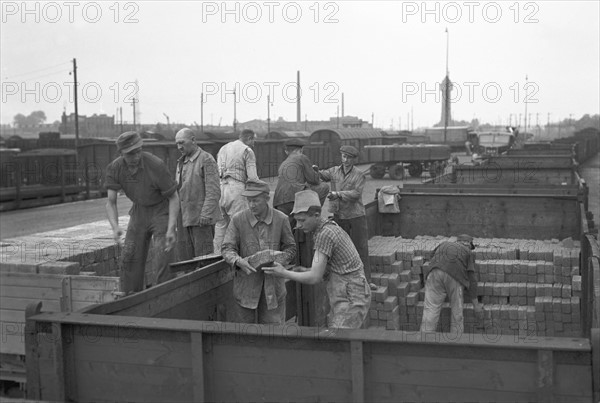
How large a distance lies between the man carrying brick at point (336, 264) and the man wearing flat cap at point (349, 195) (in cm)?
306

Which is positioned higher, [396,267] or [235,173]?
[235,173]

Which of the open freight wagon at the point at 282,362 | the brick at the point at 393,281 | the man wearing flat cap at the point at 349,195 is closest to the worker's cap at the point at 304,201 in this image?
the open freight wagon at the point at 282,362

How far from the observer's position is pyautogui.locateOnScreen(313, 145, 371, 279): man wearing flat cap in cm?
855

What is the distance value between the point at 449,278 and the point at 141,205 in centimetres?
382

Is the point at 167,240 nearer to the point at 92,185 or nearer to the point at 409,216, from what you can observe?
the point at 409,216

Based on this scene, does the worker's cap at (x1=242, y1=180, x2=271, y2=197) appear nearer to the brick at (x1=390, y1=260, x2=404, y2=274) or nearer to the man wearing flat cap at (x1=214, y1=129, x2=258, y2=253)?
the man wearing flat cap at (x1=214, y1=129, x2=258, y2=253)

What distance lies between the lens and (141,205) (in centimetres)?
643

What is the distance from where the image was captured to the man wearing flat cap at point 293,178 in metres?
8.36

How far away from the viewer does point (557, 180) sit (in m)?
18.7

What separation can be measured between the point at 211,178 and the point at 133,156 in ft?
6.33

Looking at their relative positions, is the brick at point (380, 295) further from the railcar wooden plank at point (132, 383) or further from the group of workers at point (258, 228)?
the railcar wooden plank at point (132, 383)

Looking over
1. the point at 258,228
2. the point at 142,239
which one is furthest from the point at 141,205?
the point at 258,228

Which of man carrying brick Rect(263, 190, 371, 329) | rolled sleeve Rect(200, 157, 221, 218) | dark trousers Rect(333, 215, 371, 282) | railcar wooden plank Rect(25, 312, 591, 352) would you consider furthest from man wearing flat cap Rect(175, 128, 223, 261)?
railcar wooden plank Rect(25, 312, 591, 352)

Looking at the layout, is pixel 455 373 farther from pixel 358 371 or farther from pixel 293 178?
pixel 293 178
